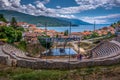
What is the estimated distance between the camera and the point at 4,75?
57.6 ft

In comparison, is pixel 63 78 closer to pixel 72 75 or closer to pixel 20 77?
pixel 72 75

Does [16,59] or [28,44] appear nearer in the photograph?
[16,59]

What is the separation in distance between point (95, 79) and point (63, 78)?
2.09 metres

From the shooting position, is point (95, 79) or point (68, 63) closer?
point (95, 79)

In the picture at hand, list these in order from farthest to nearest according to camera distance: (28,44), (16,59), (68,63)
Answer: (28,44) < (16,59) < (68,63)

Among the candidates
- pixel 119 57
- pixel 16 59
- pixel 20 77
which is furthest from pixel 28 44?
pixel 20 77

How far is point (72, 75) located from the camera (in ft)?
52.8

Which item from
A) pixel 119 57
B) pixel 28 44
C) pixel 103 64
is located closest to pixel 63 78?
pixel 103 64

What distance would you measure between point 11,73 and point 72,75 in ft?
15.9

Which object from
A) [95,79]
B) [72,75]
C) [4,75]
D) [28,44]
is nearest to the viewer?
[95,79]

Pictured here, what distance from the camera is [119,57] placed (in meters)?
20.8

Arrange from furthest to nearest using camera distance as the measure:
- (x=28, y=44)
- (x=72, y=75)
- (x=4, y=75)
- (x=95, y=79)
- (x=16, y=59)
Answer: (x=28, y=44), (x=16, y=59), (x=4, y=75), (x=72, y=75), (x=95, y=79)

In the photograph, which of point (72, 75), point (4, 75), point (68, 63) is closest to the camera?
point (72, 75)

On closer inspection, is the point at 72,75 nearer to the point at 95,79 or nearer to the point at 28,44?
the point at 95,79
